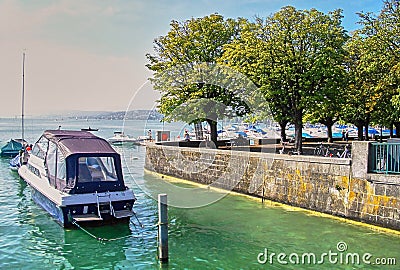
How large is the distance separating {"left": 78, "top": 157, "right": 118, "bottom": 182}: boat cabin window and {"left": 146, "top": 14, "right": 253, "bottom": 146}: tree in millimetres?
13504

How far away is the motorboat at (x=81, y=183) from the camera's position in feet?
47.5

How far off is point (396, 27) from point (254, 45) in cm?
759

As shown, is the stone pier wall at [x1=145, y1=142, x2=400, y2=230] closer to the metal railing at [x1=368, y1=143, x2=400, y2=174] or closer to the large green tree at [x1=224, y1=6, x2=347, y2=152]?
the metal railing at [x1=368, y1=143, x2=400, y2=174]

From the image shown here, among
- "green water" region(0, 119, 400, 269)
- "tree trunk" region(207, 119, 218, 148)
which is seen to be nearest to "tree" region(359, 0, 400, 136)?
"green water" region(0, 119, 400, 269)

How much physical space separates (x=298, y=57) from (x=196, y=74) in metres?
8.46

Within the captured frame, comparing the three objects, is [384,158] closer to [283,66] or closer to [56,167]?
[283,66]

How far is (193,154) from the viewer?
2534 cm

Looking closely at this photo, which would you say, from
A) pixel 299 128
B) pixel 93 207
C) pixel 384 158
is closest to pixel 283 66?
pixel 299 128

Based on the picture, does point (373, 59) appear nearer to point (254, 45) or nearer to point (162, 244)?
point (254, 45)

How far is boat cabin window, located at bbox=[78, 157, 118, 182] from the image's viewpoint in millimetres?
15945

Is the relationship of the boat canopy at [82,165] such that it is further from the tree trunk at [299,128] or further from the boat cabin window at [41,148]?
the tree trunk at [299,128]

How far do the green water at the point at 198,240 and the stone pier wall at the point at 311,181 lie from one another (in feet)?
1.92

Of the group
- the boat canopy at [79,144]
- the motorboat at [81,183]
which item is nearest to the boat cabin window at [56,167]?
the motorboat at [81,183]

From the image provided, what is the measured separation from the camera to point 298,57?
2358cm
